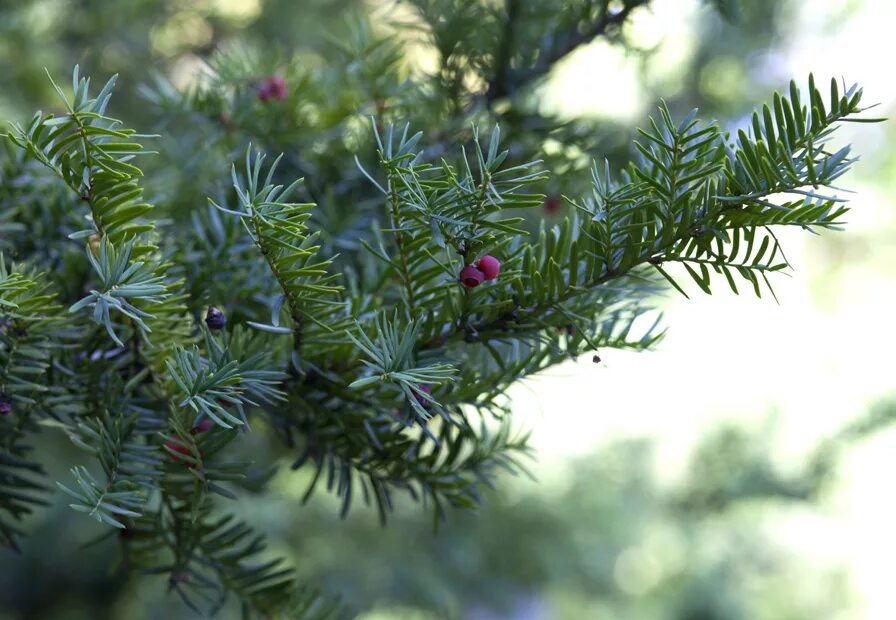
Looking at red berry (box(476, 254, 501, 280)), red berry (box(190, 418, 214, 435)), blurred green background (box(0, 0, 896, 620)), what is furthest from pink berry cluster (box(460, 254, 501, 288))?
blurred green background (box(0, 0, 896, 620))

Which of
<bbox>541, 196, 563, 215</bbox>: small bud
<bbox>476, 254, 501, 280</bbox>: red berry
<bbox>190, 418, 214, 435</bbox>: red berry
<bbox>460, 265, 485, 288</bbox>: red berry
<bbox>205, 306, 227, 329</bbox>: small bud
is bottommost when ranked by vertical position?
<bbox>190, 418, 214, 435</bbox>: red berry

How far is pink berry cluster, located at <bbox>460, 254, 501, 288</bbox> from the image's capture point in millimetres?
273

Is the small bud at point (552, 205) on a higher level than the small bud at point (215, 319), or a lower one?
higher

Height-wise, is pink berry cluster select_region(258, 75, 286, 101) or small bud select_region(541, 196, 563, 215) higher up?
small bud select_region(541, 196, 563, 215)

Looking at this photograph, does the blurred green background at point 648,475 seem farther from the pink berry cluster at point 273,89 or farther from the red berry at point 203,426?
the red berry at point 203,426

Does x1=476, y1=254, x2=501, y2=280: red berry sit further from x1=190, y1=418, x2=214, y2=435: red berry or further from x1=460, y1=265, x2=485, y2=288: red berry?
x1=190, y1=418, x2=214, y2=435: red berry

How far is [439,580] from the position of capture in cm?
115

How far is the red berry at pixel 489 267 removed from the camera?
275mm

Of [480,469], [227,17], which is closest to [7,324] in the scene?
[480,469]

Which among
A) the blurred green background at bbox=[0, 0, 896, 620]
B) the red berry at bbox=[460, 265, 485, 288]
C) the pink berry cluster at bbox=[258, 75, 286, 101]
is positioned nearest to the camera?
the red berry at bbox=[460, 265, 485, 288]

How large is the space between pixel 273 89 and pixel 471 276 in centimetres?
28

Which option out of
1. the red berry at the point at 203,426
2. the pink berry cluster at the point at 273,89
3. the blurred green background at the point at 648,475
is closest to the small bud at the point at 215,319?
the red berry at the point at 203,426

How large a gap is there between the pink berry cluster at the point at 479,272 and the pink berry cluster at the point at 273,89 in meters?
0.27

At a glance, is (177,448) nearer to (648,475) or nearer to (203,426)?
(203,426)
